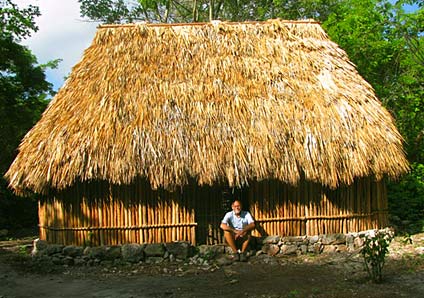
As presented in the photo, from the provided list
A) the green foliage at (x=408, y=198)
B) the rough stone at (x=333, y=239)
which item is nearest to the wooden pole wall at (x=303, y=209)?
the rough stone at (x=333, y=239)

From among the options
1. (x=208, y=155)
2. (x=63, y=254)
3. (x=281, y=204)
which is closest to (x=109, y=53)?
(x=208, y=155)

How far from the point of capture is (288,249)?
8508 millimetres

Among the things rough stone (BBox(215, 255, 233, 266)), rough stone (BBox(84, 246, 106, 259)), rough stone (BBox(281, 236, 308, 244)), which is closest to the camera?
rough stone (BBox(215, 255, 233, 266))

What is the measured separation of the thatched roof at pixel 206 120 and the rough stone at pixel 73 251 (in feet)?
4.05

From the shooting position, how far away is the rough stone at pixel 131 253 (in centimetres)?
801

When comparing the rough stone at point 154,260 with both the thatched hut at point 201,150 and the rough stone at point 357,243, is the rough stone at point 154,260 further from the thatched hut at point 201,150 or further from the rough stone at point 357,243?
the rough stone at point 357,243

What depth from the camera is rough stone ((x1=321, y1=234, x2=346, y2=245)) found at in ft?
28.1

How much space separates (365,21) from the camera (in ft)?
47.0

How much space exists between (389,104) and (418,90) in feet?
3.42

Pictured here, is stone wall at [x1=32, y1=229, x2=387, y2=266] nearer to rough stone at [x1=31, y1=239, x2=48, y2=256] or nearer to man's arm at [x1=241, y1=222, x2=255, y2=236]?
rough stone at [x1=31, y1=239, x2=48, y2=256]

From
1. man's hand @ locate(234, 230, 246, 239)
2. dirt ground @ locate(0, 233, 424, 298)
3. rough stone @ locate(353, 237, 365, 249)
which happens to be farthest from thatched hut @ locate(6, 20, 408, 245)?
dirt ground @ locate(0, 233, 424, 298)

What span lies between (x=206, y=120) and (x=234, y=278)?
2941mm

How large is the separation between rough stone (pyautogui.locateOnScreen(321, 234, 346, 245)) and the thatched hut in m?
0.15

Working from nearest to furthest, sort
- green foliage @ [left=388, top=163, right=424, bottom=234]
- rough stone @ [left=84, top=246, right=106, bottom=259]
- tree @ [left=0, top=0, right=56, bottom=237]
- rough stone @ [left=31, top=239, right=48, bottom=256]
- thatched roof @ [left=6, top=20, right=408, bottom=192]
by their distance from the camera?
1. thatched roof @ [left=6, top=20, right=408, bottom=192]
2. rough stone @ [left=84, top=246, right=106, bottom=259]
3. rough stone @ [left=31, top=239, right=48, bottom=256]
4. green foliage @ [left=388, top=163, right=424, bottom=234]
5. tree @ [left=0, top=0, right=56, bottom=237]
